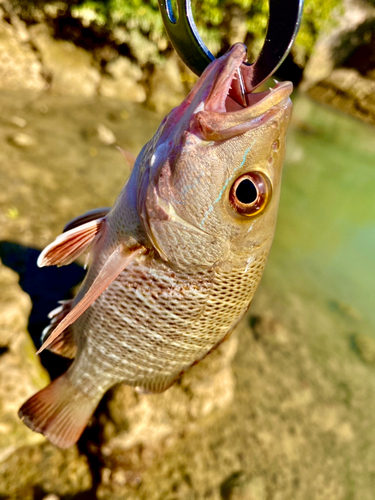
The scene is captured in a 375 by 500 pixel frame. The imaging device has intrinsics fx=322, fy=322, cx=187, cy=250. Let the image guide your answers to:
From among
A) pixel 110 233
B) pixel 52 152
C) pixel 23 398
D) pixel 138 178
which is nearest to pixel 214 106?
pixel 138 178

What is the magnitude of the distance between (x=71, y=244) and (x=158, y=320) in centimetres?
52

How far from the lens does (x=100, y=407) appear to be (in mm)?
2205

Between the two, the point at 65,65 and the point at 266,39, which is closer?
the point at 266,39

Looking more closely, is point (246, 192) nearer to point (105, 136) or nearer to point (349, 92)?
point (105, 136)

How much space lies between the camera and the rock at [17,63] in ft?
16.7

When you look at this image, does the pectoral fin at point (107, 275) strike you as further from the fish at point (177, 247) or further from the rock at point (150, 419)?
the rock at point (150, 419)

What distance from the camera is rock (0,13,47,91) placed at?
5.09 meters

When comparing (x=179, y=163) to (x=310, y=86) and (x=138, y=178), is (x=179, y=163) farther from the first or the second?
(x=310, y=86)

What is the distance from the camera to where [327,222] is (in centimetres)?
651

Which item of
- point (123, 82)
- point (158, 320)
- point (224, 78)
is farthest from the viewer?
point (123, 82)

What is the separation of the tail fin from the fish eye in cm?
132

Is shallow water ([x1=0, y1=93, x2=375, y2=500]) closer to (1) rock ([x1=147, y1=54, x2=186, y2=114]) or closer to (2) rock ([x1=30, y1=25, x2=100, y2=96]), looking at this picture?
(2) rock ([x1=30, y1=25, x2=100, y2=96])

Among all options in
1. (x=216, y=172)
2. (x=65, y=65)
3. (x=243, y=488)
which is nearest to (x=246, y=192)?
(x=216, y=172)

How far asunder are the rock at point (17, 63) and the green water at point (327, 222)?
4874 millimetres
